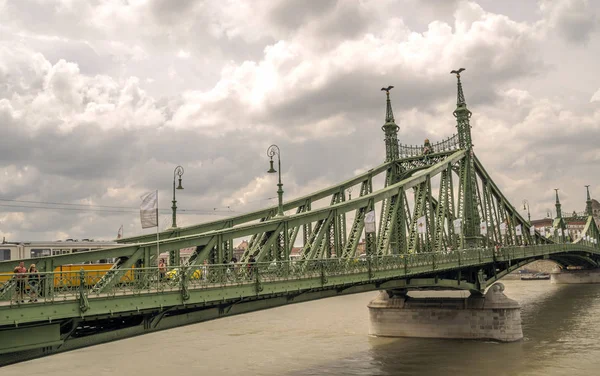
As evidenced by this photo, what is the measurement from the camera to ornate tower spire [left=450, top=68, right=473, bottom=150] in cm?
5244

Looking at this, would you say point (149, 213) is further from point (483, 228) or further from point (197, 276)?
point (483, 228)

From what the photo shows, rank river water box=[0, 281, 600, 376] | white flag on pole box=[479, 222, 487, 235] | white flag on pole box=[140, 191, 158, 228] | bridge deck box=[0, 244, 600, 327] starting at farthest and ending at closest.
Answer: white flag on pole box=[479, 222, 487, 235], river water box=[0, 281, 600, 376], white flag on pole box=[140, 191, 158, 228], bridge deck box=[0, 244, 600, 327]

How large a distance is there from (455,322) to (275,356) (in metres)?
14.3

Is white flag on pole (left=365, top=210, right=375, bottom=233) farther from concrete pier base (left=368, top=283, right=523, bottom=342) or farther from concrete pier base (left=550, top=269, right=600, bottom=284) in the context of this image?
concrete pier base (left=550, top=269, right=600, bottom=284)

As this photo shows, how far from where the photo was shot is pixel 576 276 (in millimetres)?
95250

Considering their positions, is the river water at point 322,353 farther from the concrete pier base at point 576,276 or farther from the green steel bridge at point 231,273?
the concrete pier base at point 576,276

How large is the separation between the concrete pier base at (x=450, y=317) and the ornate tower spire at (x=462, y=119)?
52.8 ft

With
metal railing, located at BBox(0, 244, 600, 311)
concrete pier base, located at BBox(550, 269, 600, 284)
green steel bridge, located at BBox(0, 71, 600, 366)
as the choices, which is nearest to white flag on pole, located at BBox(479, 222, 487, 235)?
green steel bridge, located at BBox(0, 71, 600, 366)

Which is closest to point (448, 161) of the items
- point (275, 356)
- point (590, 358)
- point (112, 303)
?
point (590, 358)

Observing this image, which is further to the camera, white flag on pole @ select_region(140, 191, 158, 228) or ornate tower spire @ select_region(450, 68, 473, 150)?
ornate tower spire @ select_region(450, 68, 473, 150)

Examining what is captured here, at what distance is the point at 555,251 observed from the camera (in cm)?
6662

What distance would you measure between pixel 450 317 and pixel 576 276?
217 ft

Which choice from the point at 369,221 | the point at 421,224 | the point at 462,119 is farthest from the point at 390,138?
the point at 369,221

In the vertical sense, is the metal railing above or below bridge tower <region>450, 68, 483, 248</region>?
below
